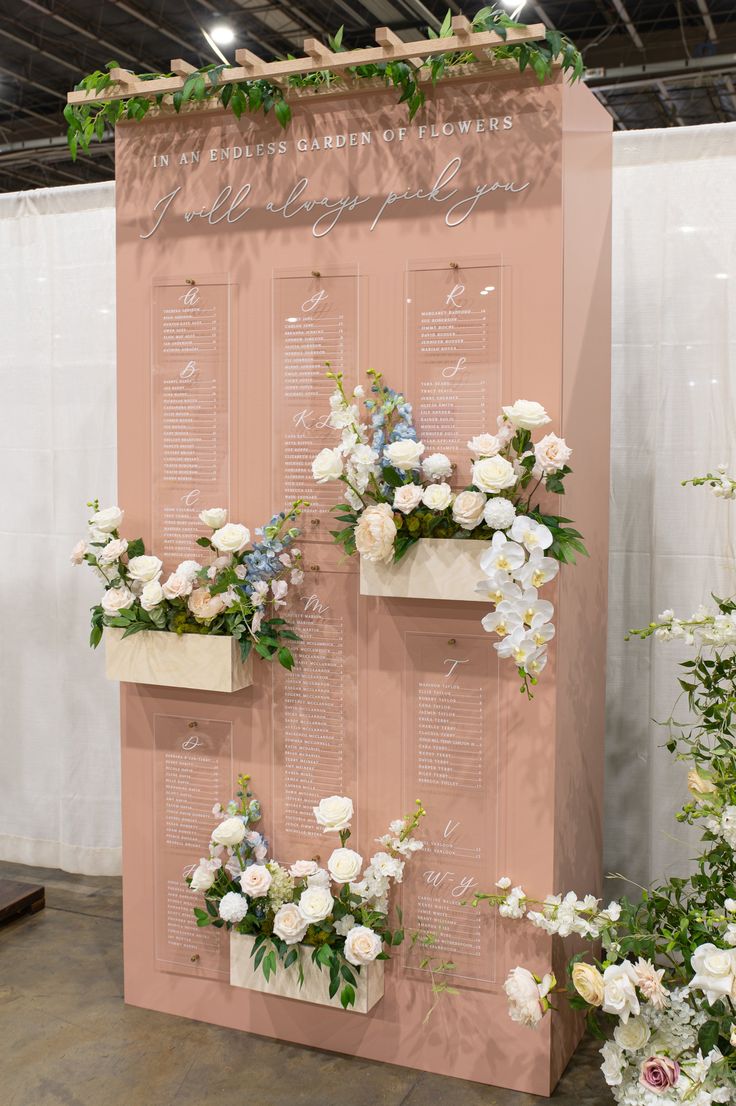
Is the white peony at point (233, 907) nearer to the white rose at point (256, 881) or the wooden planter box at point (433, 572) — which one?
the white rose at point (256, 881)

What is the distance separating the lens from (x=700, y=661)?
99.9 inches

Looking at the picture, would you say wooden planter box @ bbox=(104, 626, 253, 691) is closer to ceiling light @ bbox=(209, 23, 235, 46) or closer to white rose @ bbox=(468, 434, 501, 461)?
white rose @ bbox=(468, 434, 501, 461)

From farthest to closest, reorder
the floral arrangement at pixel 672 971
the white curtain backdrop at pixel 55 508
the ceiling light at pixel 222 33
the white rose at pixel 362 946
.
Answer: the ceiling light at pixel 222 33, the white curtain backdrop at pixel 55 508, the white rose at pixel 362 946, the floral arrangement at pixel 672 971

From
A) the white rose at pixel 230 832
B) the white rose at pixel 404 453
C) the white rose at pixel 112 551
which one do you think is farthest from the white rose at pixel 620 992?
the white rose at pixel 112 551

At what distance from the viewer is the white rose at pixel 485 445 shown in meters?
2.27

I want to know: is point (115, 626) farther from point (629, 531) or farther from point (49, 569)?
point (629, 531)

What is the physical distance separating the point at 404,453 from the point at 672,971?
4.56 feet

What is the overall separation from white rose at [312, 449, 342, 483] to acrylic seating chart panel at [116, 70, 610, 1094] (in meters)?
0.20

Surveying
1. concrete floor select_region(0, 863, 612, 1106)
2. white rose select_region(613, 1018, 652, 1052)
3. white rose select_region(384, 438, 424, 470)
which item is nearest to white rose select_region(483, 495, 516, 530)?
white rose select_region(384, 438, 424, 470)

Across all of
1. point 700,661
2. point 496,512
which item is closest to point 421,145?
point 496,512

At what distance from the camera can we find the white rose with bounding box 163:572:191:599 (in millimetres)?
2580

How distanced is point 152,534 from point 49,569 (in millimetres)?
1156

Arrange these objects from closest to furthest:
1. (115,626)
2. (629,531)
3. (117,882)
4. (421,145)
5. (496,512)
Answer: (496,512) → (421,145) → (115,626) → (629,531) → (117,882)

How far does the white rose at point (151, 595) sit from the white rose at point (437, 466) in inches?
29.0
